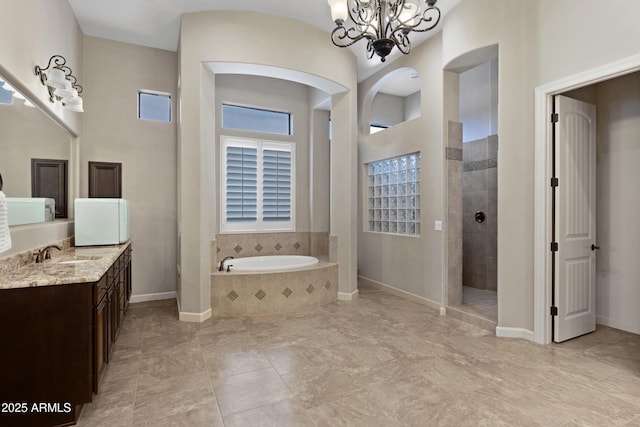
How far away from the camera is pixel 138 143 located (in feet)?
15.1

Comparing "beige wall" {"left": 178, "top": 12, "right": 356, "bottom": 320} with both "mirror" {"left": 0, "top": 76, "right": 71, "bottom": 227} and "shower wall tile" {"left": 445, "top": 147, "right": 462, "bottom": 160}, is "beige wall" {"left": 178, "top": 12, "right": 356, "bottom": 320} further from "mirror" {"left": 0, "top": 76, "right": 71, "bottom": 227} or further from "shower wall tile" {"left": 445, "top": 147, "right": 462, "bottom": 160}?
"shower wall tile" {"left": 445, "top": 147, "right": 462, "bottom": 160}

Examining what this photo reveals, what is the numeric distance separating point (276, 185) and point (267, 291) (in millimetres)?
2095

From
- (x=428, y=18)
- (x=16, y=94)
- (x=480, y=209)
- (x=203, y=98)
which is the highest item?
(x=428, y=18)

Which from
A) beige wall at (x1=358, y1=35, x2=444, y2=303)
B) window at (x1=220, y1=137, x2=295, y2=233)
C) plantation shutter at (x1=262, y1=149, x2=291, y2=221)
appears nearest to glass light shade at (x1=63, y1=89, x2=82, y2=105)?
window at (x1=220, y1=137, x2=295, y2=233)

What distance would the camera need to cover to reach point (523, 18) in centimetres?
328

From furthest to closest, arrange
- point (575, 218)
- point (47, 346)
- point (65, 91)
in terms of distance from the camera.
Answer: point (575, 218)
point (65, 91)
point (47, 346)

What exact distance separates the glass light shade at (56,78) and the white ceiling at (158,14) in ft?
4.52

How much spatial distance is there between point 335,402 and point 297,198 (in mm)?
3926

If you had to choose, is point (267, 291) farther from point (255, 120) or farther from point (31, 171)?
point (255, 120)

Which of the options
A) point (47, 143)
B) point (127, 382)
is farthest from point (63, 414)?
point (47, 143)

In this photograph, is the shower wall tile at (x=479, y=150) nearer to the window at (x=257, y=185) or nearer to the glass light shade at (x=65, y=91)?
the window at (x=257, y=185)

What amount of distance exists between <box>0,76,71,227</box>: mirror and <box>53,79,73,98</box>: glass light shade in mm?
224

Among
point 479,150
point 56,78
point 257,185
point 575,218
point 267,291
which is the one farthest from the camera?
point 257,185

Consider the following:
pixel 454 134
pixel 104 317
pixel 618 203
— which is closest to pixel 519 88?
pixel 454 134
